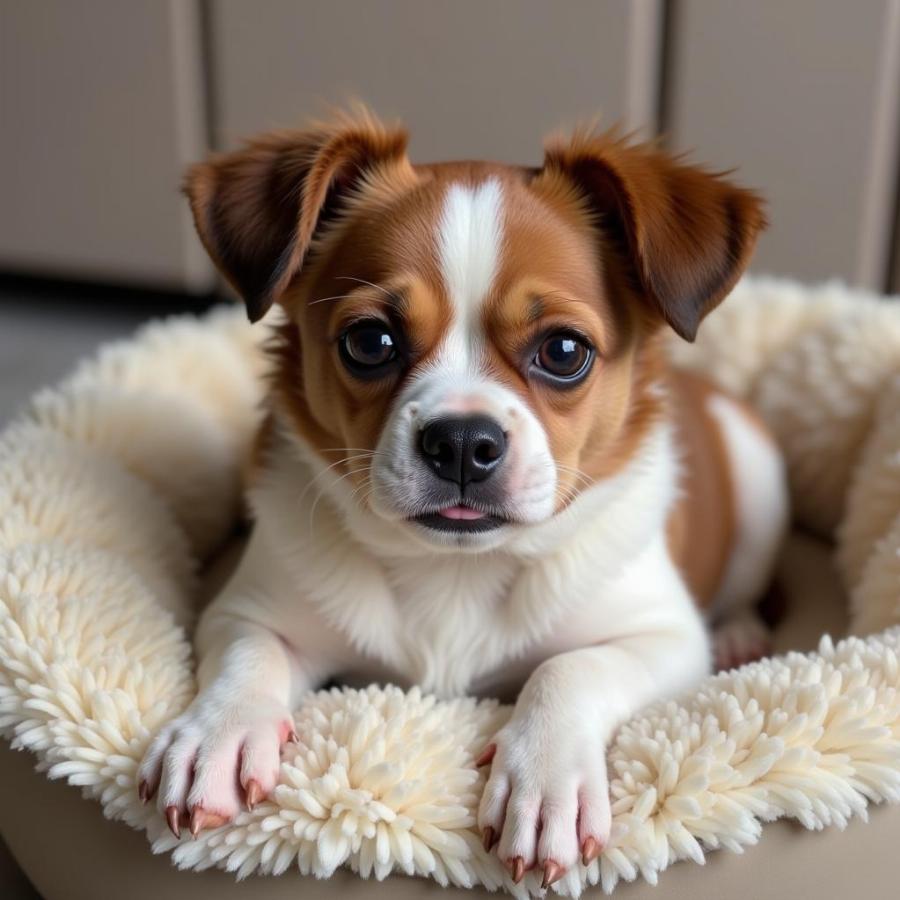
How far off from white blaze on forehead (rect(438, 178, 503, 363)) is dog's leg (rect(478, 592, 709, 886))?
487mm

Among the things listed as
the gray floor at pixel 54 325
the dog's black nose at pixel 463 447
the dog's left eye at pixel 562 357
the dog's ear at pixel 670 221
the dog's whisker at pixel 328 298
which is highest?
the dog's ear at pixel 670 221

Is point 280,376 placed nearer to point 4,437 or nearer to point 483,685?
point 483,685

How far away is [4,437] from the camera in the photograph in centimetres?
245

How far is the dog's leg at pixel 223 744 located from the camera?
150 centimetres

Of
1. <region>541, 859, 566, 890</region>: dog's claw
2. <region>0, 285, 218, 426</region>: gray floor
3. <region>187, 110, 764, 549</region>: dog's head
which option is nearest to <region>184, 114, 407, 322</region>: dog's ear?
<region>187, 110, 764, 549</region>: dog's head

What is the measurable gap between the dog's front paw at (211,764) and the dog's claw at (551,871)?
369 millimetres

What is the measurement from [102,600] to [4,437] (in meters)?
0.70

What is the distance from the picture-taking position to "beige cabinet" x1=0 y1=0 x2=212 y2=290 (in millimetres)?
4121

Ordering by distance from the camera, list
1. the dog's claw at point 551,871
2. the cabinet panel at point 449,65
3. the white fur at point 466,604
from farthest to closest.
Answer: the cabinet panel at point 449,65, the white fur at point 466,604, the dog's claw at point 551,871

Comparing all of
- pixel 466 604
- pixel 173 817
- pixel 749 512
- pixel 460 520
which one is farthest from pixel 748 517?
pixel 173 817

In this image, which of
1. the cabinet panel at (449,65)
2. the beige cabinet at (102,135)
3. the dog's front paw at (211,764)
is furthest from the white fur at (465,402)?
the beige cabinet at (102,135)

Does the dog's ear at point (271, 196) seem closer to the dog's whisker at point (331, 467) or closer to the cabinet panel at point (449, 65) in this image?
the dog's whisker at point (331, 467)

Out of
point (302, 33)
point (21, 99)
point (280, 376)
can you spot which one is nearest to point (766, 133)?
point (302, 33)

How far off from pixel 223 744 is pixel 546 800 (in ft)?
1.40
